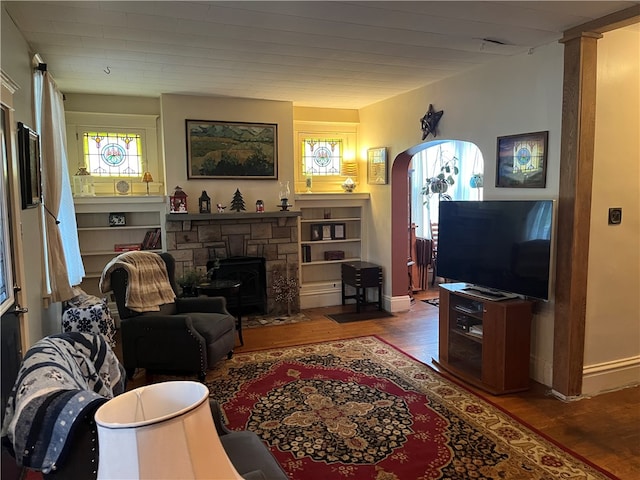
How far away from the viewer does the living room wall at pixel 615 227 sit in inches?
129

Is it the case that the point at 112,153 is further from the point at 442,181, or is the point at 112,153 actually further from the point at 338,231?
the point at 442,181

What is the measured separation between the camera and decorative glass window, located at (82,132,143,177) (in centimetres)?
535

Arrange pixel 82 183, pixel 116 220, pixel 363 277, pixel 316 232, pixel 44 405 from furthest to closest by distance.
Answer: pixel 316 232 → pixel 363 277 → pixel 116 220 → pixel 82 183 → pixel 44 405

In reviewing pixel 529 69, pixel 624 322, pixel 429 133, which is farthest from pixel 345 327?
pixel 529 69

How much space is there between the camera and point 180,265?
5434 mm

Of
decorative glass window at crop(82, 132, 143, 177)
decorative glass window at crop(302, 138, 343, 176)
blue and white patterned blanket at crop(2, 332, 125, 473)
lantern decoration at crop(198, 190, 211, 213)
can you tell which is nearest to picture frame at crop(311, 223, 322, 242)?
decorative glass window at crop(302, 138, 343, 176)

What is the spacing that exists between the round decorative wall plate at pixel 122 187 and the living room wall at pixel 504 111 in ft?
10.5

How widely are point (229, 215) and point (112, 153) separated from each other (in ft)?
5.12

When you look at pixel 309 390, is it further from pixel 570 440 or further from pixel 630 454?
pixel 630 454

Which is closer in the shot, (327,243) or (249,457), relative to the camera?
(249,457)

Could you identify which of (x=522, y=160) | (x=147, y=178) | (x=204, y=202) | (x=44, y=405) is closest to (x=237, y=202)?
(x=204, y=202)

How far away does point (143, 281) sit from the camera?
4.03 meters

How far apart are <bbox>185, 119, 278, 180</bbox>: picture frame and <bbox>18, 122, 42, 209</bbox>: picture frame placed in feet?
7.03

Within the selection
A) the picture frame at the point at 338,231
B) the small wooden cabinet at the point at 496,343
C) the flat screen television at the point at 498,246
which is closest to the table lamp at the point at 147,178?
the picture frame at the point at 338,231
